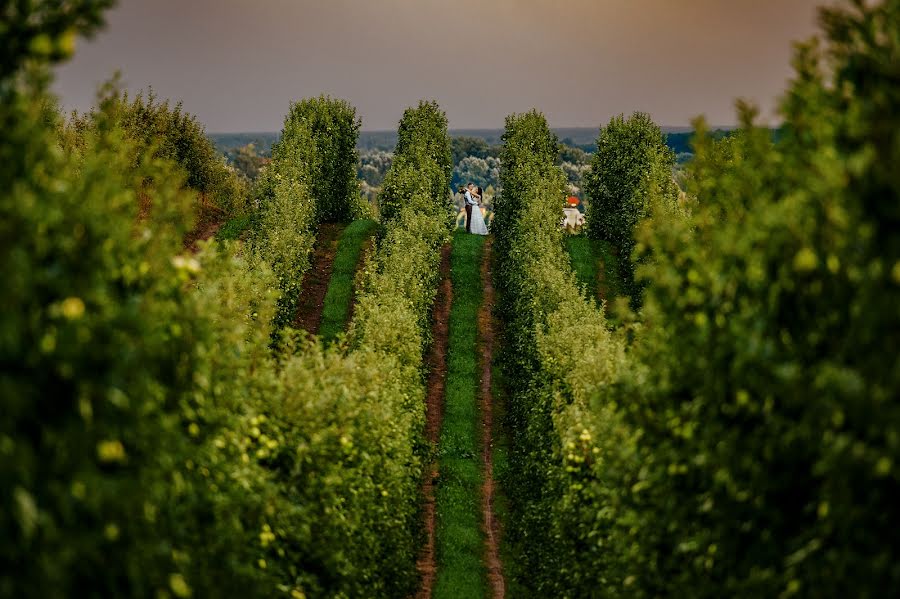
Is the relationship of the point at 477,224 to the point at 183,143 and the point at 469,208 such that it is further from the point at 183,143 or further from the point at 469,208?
the point at 183,143

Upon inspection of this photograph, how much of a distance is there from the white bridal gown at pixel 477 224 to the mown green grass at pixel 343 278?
671 centimetres

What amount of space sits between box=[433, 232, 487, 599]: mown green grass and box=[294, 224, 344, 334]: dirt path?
6201 mm

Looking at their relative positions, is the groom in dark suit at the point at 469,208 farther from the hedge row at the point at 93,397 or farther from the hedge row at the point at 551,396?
the hedge row at the point at 93,397

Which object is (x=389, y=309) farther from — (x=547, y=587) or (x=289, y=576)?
(x=289, y=576)

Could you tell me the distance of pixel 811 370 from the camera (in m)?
5.04

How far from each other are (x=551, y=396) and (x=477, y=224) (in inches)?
1207

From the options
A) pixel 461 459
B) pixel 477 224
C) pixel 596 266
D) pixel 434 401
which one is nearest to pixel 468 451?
pixel 461 459

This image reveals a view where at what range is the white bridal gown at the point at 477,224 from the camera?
50.1 m

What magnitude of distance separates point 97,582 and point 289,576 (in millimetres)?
5032

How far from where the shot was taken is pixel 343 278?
128ft

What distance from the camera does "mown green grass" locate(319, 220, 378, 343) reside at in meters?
34.2

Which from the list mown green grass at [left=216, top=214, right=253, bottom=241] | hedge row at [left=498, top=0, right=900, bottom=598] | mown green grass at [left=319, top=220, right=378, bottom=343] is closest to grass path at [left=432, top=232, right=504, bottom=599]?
mown green grass at [left=319, top=220, right=378, bottom=343]

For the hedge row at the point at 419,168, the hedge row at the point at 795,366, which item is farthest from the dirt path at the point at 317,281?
the hedge row at the point at 795,366

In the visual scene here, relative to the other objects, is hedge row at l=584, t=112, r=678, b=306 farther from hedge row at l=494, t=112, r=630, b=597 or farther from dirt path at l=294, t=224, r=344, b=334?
dirt path at l=294, t=224, r=344, b=334
